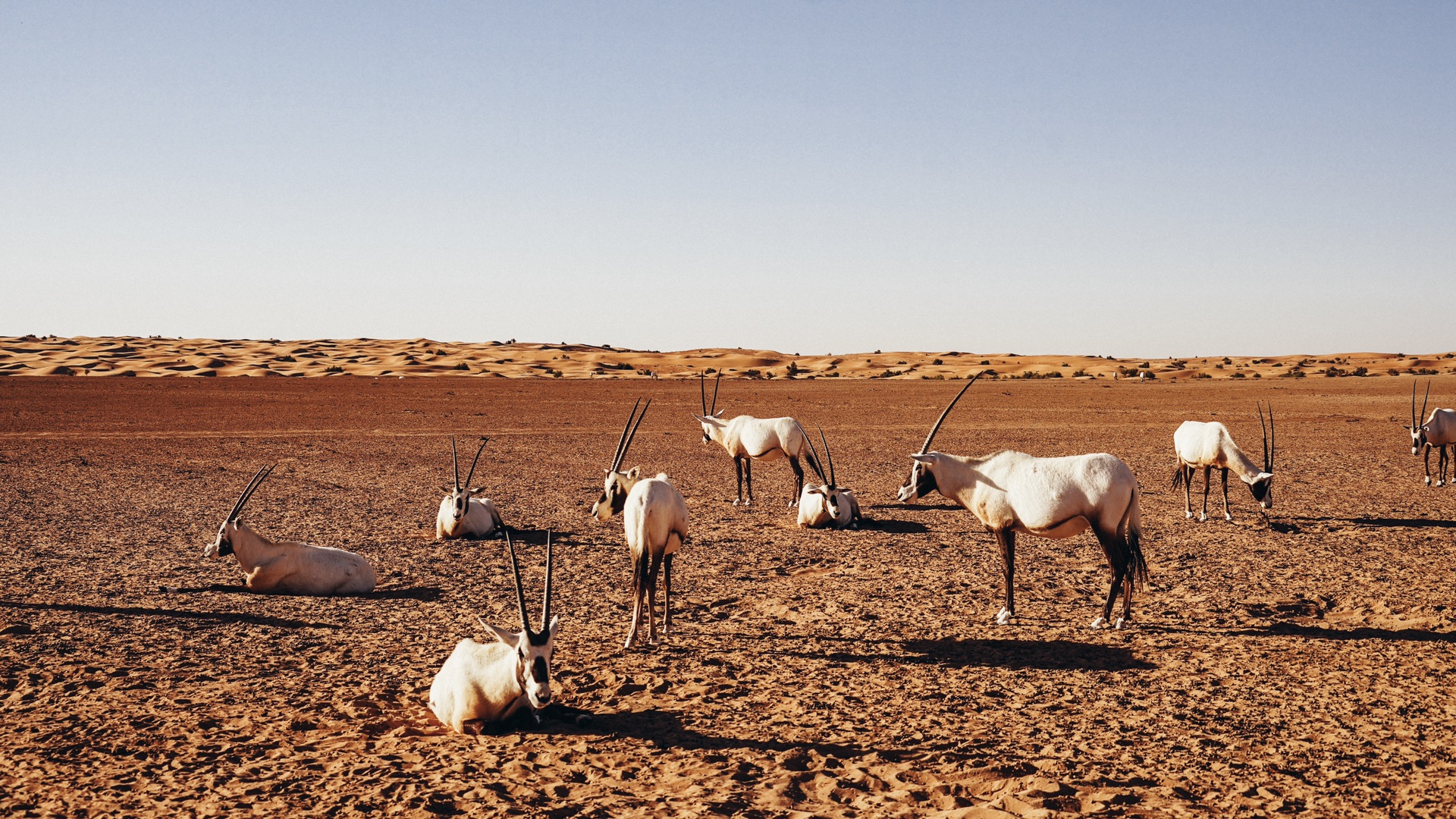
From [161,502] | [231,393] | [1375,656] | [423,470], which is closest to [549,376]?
[231,393]

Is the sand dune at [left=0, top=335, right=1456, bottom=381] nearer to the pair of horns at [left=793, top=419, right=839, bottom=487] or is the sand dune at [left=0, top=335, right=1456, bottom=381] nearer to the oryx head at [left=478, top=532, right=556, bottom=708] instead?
the pair of horns at [left=793, top=419, right=839, bottom=487]

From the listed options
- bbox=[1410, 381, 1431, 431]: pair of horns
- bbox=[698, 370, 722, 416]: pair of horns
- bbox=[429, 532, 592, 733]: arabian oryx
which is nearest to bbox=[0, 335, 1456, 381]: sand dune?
bbox=[698, 370, 722, 416]: pair of horns

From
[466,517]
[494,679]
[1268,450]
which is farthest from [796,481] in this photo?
[494,679]

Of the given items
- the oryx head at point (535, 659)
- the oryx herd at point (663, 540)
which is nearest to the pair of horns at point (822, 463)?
the oryx herd at point (663, 540)

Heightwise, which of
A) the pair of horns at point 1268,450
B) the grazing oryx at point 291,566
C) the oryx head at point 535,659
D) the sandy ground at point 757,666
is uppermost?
the pair of horns at point 1268,450

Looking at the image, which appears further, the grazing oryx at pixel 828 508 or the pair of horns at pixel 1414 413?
the pair of horns at pixel 1414 413

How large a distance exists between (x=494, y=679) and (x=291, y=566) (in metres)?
4.73

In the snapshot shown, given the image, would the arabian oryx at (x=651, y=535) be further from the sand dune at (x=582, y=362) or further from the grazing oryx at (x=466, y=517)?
the sand dune at (x=582, y=362)

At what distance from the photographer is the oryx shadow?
28.5 feet

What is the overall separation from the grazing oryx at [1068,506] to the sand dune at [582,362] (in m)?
49.9

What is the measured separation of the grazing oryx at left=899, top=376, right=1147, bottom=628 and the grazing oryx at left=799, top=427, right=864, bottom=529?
4166 millimetres

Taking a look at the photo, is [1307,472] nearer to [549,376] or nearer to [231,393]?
[231,393]

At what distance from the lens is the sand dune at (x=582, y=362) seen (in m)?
60.5

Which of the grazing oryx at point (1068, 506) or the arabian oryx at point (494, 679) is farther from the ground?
the grazing oryx at point (1068, 506)
